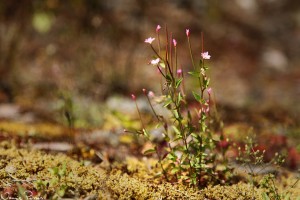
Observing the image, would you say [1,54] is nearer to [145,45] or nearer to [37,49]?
[37,49]

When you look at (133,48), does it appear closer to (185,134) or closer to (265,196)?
(185,134)

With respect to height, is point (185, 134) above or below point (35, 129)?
below

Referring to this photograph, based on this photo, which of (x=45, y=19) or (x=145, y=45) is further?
(x=145, y=45)

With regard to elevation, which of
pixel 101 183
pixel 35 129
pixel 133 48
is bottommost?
pixel 101 183

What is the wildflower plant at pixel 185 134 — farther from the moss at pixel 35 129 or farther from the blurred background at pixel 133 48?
the blurred background at pixel 133 48

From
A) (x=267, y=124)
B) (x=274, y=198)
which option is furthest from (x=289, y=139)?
(x=274, y=198)

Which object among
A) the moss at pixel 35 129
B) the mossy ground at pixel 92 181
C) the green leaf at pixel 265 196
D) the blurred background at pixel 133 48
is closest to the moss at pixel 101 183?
the mossy ground at pixel 92 181

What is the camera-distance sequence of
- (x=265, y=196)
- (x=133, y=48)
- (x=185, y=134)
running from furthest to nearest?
(x=133, y=48), (x=185, y=134), (x=265, y=196)

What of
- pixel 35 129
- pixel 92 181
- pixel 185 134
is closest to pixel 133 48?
pixel 35 129
